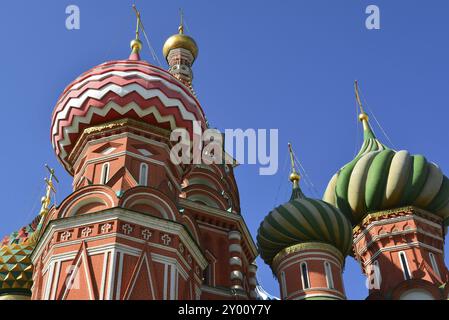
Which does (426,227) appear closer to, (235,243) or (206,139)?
(235,243)

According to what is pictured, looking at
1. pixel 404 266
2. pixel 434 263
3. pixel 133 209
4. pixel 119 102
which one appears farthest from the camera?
pixel 434 263

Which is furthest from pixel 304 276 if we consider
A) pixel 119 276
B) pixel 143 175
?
pixel 119 276

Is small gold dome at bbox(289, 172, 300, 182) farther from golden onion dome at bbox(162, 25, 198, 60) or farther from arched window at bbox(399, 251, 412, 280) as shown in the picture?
golden onion dome at bbox(162, 25, 198, 60)

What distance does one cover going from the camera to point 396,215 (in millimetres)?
17750

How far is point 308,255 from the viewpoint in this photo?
16.1 meters

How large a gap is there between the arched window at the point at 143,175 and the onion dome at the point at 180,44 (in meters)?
11.8

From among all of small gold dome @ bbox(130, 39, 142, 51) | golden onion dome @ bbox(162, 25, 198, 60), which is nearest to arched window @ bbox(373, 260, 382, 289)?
small gold dome @ bbox(130, 39, 142, 51)

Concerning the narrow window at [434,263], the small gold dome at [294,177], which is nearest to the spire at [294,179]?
the small gold dome at [294,177]

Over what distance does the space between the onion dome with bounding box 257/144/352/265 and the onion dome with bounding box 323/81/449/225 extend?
175cm

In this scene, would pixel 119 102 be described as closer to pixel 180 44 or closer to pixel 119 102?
pixel 119 102

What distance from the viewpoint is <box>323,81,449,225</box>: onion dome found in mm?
17766

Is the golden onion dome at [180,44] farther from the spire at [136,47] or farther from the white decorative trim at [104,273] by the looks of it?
the white decorative trim at [104,273]

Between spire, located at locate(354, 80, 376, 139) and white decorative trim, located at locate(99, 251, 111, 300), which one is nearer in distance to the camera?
white decorative trim, located at locate(99, 251, 111, 300)

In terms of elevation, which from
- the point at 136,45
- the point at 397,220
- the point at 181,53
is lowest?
the point at 397,220
